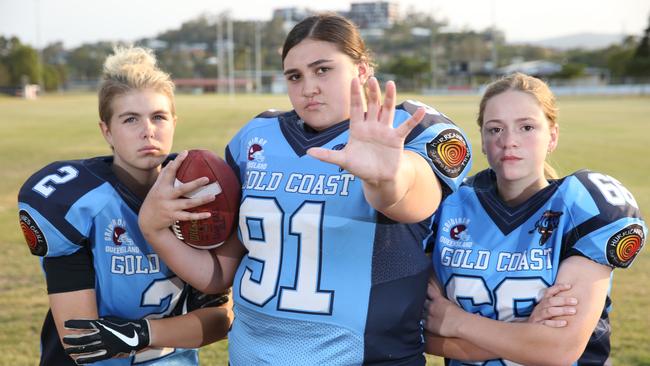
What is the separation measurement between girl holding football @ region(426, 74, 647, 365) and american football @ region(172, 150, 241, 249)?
76 cm

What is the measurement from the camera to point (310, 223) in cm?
223

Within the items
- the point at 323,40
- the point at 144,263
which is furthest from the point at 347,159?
the point at 144,263

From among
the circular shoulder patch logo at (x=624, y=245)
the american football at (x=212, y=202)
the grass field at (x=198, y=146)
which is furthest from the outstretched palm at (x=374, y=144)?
the grass field at (x=198, y=146)

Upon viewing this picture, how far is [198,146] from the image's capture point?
1520 centimetres

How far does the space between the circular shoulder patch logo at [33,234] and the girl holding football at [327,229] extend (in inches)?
17.7

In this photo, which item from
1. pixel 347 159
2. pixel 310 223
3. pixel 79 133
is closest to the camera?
pixel 347 159

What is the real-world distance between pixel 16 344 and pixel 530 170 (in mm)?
3454

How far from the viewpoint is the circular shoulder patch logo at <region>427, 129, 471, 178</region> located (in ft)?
7.18

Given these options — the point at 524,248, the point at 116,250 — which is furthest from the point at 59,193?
the point at 524,248

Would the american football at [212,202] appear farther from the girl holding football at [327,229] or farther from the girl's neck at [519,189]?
the girl's neck at [519,189]

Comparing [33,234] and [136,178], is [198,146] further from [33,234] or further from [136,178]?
[33,234]

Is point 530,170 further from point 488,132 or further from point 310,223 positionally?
point 310,223

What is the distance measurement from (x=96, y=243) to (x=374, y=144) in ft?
4.11

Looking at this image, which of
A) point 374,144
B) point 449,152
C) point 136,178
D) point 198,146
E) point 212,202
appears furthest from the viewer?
point 198,146
